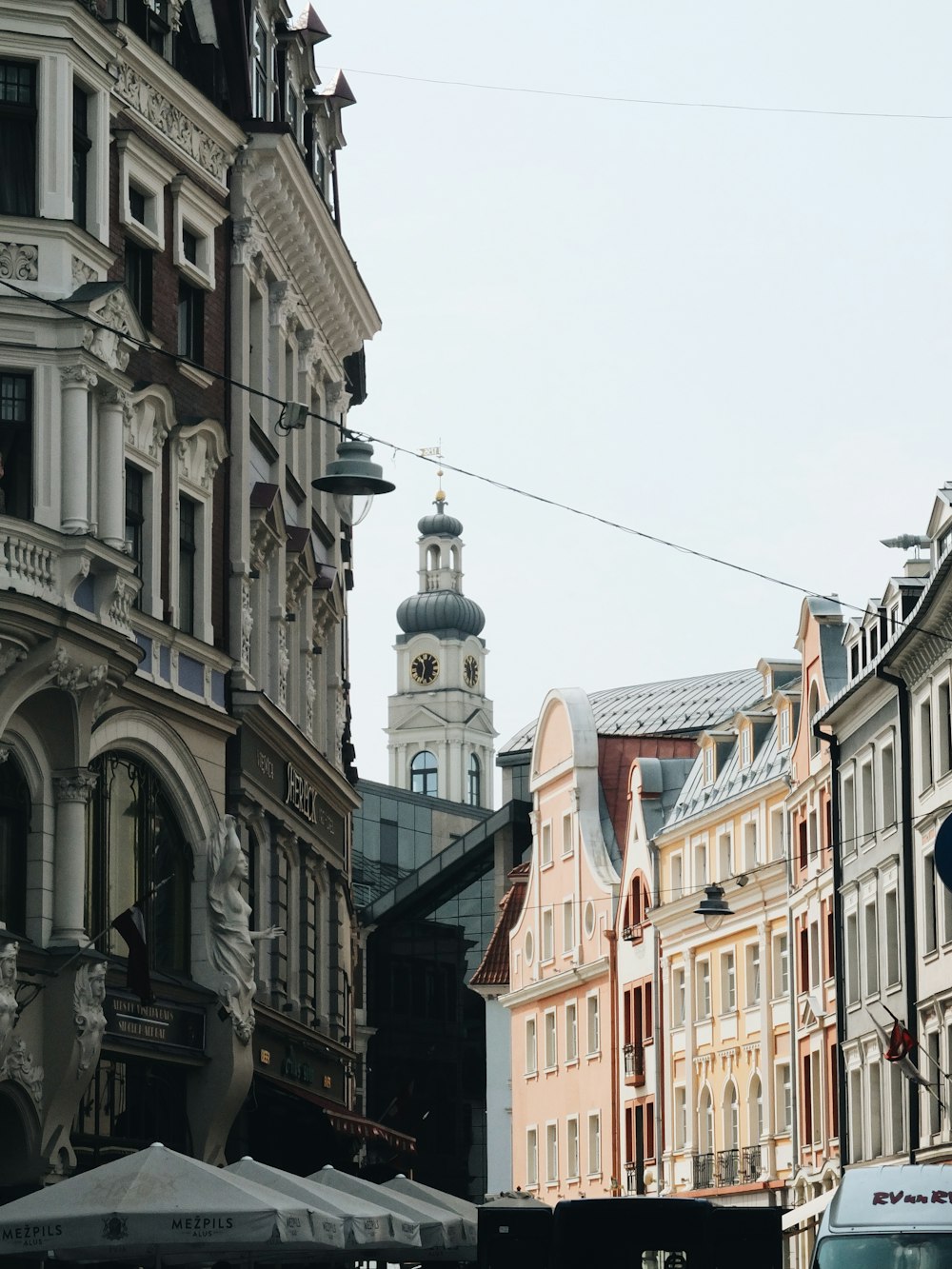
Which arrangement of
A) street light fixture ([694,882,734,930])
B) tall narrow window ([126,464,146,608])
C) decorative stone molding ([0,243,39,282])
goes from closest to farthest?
decorative stone molding ([0,243,39,282])
tall narrow window ([126,464,146,608])
street light fixture ([694,882,734,930])

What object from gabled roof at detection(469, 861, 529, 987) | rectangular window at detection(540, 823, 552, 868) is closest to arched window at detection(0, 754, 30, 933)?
rectangular window at detection(540, 823, 552, 868)

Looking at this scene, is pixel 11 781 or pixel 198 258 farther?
pixel 198 258

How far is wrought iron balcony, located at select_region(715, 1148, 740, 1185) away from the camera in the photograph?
67.2 metres

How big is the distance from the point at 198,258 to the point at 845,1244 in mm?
18348

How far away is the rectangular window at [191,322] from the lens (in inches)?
1405

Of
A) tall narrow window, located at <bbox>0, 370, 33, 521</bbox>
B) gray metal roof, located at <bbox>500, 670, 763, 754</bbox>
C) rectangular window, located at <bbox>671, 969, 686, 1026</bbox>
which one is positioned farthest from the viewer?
gray metal roof, located at <bbox>500, 670, 763, 754</bbox>

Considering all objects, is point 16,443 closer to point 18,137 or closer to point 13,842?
point 18,137

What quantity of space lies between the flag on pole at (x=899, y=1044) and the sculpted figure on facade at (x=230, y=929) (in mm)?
17076

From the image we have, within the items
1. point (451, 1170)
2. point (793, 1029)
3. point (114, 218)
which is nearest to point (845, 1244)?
point (114, 218)

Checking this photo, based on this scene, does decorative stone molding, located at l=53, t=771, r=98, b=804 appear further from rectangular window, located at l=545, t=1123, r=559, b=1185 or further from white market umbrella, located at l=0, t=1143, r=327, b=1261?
rectangular window, located at l=545, t=1123, r=559, b=1185

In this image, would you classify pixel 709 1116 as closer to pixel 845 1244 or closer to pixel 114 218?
pixel 114 218

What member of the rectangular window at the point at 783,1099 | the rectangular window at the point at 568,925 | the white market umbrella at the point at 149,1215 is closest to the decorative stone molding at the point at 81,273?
the white market umbrella at the point at 149,1215

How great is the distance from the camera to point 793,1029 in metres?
63.6

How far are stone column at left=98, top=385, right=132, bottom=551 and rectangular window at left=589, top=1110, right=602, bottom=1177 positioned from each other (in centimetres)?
5070
